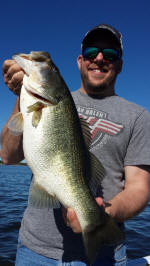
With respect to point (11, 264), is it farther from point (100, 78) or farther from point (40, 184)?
point (100, 78)

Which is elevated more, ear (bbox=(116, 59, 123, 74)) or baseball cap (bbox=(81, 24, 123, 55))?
baseball cap (bbox=(81, 24, 123, 55))

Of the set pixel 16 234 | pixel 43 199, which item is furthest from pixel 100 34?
pixel 16 234

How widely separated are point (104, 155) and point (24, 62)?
1583 mm

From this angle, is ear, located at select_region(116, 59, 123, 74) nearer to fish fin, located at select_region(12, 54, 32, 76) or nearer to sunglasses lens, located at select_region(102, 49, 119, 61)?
sunglasses lens, located at select_region(102, 49, 119, 61)

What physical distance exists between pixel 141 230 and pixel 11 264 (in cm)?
599

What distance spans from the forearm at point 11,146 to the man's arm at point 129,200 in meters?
0.97

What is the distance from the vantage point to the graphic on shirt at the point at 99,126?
3.24m

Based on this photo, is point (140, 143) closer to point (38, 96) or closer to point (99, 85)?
point (99, 85)

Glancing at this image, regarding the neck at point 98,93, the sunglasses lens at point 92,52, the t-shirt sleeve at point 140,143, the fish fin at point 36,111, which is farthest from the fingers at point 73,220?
the sunglasses lens at point 92,52

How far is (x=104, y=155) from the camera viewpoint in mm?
3174

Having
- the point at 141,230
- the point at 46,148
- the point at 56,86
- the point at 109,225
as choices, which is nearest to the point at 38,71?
the point at 56,86

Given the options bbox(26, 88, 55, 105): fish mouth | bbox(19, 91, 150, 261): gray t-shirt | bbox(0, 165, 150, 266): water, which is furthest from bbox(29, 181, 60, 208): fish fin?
bbox(0, 165, 150, 266): water

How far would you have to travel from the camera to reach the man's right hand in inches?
100

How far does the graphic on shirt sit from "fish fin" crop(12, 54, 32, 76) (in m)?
1.21
